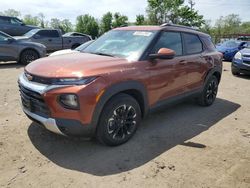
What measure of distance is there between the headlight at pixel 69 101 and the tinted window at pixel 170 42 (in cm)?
169

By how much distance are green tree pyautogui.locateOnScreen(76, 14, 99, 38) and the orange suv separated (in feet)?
161

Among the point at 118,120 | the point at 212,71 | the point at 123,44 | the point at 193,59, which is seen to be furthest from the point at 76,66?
the point at 212,71

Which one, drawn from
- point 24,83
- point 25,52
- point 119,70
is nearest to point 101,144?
point 119,70

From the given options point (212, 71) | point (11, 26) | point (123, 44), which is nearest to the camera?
point (123, 44)

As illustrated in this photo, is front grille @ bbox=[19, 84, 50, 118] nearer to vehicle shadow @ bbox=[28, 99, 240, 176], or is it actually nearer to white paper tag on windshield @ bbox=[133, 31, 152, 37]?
vehicle shadow @ bbox=[28, 99, 240, 176]

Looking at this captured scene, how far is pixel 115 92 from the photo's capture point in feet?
12.9

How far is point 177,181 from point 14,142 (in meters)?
2.37

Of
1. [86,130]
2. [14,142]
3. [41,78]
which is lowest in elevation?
[14,142]

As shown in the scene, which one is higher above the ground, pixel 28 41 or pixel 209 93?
pixel 28 41

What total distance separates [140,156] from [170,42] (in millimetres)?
2140

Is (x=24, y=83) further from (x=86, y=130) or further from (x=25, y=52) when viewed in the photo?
(x=25, y=52)

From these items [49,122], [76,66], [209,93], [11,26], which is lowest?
[209,93]

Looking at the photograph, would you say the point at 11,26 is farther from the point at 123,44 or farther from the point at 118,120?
the point at 118,120

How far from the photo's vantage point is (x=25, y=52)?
39.4 feet
